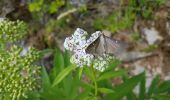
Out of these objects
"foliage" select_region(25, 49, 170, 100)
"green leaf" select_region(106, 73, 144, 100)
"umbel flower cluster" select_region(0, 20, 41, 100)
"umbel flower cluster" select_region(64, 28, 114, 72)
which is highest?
"umbel flower cluster" select_region(64, 28, 114, 72)

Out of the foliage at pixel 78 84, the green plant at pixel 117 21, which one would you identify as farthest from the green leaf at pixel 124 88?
the green plant at pixel 117 21

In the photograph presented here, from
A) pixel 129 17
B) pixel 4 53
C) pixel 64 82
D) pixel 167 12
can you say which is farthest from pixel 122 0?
pixel 4 53

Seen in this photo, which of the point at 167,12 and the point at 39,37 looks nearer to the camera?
the point at 167,12

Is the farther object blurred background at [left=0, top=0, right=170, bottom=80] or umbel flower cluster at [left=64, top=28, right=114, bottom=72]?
blurred background at [left=0, top=0, right=170, bottom=80]

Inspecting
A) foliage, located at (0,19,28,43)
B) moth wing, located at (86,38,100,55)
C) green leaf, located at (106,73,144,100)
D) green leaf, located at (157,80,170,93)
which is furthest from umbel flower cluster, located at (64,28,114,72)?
green leaf, located at (157,80,170,93)

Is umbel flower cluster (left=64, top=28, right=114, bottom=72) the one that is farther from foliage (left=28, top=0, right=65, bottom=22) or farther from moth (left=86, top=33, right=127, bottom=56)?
foliage (left=28, top=0, right=65, bottom=22)

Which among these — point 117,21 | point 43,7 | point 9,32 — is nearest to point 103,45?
point 9,32

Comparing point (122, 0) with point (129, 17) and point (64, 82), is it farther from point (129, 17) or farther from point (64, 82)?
point (64, 82)

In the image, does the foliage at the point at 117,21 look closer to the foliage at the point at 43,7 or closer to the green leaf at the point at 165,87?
the foliage at the point at 43,7
